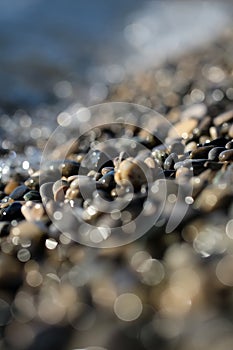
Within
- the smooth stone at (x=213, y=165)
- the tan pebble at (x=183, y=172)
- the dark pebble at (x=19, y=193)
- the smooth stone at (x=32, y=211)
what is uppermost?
the smooth stone at (x=213, y=165)

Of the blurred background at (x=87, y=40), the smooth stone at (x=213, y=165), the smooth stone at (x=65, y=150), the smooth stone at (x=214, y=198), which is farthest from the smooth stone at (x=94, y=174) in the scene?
the blurred background at (x=87, y=40)

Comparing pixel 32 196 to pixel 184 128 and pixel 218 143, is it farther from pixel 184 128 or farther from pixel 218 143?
pixel 184 128

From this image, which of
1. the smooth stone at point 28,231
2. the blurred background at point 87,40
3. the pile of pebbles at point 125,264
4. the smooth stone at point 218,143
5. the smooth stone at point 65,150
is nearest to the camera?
the pile of pebbles at point 125,264

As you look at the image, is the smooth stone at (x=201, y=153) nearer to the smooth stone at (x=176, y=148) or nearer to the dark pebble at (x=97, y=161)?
the smooth stone at (x=176, y=148)

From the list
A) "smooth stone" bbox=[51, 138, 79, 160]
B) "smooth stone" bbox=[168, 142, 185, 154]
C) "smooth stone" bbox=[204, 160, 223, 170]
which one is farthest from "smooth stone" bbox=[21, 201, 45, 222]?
"smooth stone" bbox=[51, 138, 79, 160]

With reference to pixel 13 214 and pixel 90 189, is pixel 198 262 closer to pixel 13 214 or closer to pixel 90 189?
pixel 90 189

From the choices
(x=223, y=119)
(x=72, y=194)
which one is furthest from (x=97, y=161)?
(x=223, y=119)
